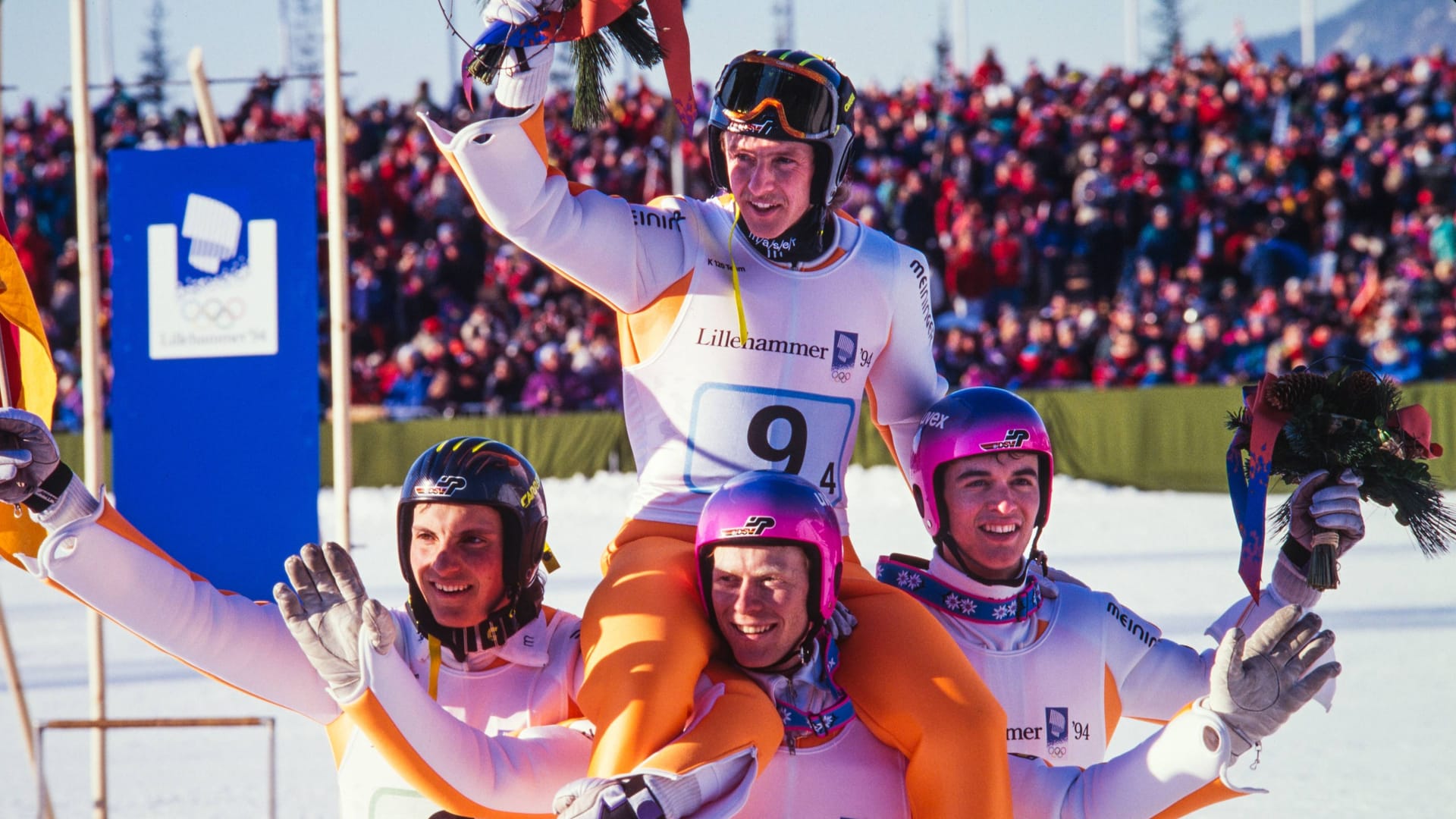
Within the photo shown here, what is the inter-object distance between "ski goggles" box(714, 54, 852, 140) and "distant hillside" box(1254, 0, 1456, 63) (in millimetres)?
3360

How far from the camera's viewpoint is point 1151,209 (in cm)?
1867

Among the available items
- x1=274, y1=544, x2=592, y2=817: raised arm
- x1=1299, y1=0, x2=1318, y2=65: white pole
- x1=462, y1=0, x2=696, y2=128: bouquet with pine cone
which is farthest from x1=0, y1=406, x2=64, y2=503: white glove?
x1=1299, y1=0, x2=1318, y2=65: white pole

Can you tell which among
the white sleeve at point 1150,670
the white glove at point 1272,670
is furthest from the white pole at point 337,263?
the white glove at point 1272,670

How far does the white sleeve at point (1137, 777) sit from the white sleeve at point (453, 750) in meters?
0.96

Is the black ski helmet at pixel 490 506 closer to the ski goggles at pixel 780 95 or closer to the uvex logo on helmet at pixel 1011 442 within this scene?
the ski goggles at pixel 780 95

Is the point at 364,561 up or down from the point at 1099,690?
down

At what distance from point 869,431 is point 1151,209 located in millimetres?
5083

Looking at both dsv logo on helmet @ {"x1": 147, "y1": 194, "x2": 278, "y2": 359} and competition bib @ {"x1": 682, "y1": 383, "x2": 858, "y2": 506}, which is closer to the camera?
competition bib @ {"x1": 682, "y1": 383, "x2": 858, "y2": 506}

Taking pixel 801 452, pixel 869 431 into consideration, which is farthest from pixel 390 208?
pixel 801 452

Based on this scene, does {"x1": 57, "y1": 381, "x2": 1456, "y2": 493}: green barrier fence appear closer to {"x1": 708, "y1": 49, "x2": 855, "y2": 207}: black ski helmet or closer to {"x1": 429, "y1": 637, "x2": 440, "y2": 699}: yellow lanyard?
{"x1": 708, "y1": 49, "x2": 855, "y2": 207}: black ski helmet

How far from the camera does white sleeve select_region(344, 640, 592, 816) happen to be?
2.80 metres

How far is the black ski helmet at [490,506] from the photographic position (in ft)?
10.9

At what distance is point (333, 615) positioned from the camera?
2.75 meters

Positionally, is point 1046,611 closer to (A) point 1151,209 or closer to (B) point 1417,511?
(B) point 1417,511
